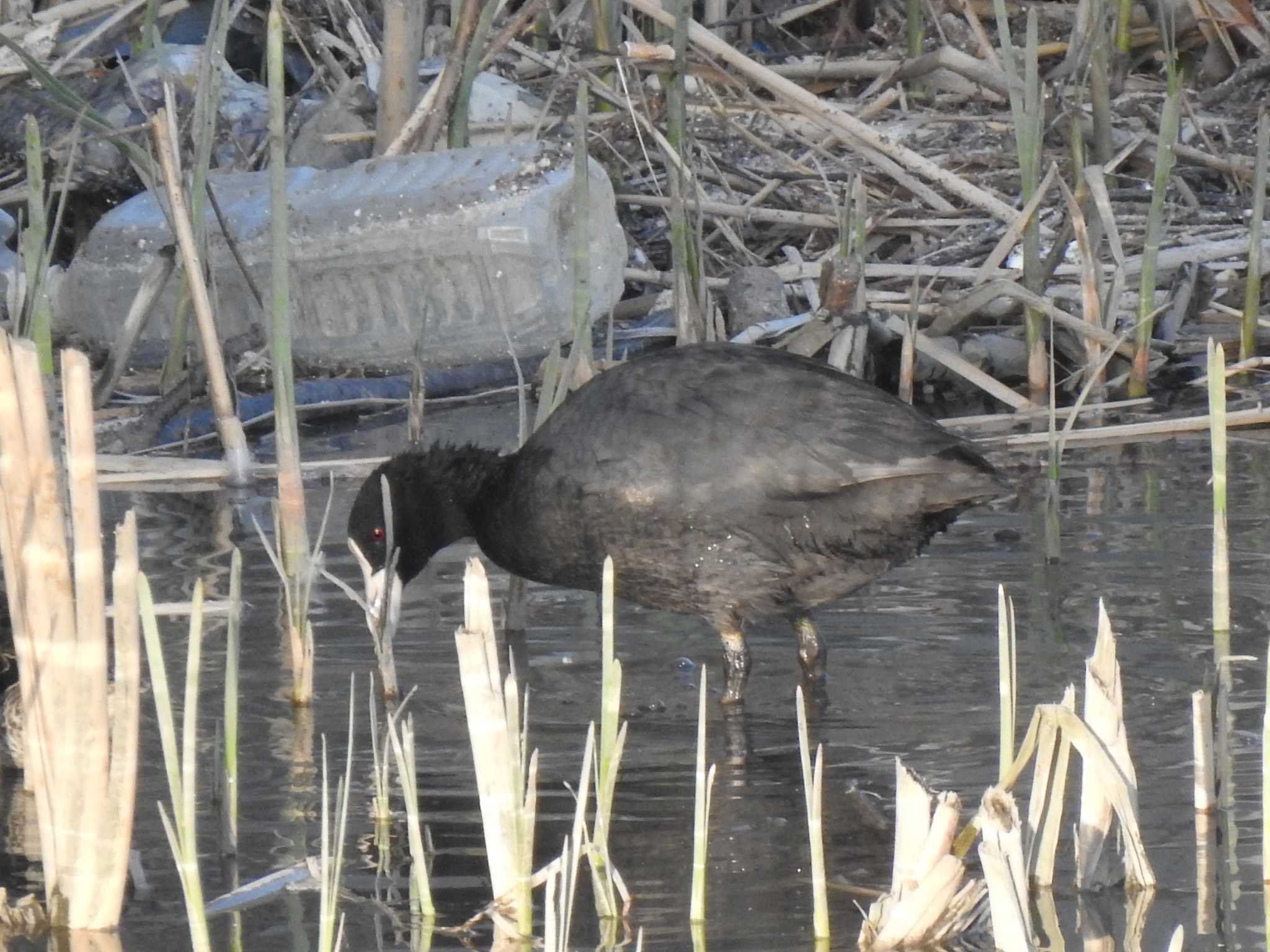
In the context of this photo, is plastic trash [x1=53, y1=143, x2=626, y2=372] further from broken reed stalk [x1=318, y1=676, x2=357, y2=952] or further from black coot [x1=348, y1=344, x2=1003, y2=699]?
broken reed stalk [x1=318, y1=676, x2=357, y2=952]

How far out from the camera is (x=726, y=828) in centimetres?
349

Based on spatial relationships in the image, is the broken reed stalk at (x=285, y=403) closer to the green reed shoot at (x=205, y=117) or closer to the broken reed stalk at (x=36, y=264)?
the broken reed stalk at (x=36, y=264)

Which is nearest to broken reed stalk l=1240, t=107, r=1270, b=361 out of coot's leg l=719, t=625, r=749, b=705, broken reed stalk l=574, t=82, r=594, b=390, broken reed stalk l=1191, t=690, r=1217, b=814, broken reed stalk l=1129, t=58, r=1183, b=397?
broken reed stalk l=1129, t=58, r=1183, b=397

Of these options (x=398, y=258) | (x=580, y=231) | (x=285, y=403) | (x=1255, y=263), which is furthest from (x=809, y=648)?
(x=398, y=258)

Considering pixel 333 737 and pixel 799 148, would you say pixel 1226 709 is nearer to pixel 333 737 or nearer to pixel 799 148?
pixel 333 737

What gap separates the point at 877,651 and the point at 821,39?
635 centimetres

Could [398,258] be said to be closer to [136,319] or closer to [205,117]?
[136,319]

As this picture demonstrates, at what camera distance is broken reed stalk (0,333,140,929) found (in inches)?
107

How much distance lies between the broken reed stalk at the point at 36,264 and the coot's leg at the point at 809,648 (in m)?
1.75

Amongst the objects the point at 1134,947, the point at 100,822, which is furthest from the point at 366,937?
the point at 1134,947

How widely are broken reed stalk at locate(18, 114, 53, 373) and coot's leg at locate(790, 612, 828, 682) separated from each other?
1.75 metres

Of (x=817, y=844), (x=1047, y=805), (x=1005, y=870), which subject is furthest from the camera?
(x=1047, y=805)

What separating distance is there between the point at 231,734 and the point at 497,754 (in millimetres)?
513

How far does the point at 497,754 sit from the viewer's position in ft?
9.12
